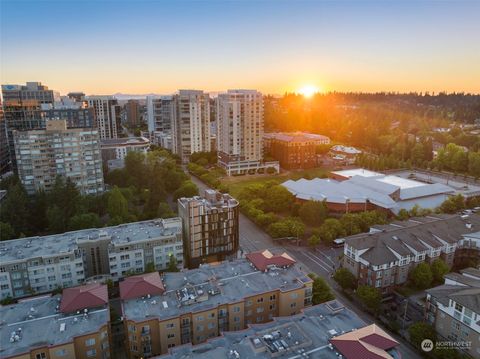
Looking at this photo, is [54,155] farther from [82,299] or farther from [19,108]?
[82,299]

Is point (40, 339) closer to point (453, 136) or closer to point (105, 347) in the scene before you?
point (105, 347)

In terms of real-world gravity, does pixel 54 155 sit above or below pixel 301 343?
above

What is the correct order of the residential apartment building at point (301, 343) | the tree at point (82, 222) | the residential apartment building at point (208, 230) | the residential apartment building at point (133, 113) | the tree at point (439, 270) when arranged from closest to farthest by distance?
the residential apartment building at point (301, 343) → the tree at point (439, 270) → the residential apartment building at point (208, 230) → the tree at point (82, 222) → the residential apartment building at point (133, 113)

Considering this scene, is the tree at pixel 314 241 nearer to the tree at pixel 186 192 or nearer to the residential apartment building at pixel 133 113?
the tree at pixel 186 192

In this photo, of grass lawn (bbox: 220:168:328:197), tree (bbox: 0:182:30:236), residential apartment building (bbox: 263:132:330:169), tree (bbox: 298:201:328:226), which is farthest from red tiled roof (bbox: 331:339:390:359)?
residential apartment building (bbox: 263:132:330:169)

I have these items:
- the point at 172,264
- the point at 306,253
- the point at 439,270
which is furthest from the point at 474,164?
the point at 172,264

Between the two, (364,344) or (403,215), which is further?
(403,215)

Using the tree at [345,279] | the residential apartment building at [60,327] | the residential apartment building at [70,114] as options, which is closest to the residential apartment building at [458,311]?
the tree at [345,279]
